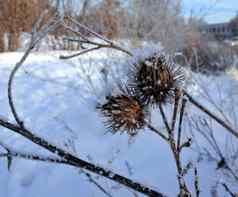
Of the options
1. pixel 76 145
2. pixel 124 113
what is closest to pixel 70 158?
pixel 124 113

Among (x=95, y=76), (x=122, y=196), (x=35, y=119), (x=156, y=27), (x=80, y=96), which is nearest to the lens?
(x=122, y=196)

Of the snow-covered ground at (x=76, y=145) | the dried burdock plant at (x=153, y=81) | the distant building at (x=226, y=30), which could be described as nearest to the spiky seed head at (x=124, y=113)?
the dried burdock plant at (x=153, y=81)

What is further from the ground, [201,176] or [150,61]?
[150,61]

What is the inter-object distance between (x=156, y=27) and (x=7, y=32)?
214 centimetres

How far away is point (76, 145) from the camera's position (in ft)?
9.56

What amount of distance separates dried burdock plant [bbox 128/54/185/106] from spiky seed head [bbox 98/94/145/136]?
2 centimetres

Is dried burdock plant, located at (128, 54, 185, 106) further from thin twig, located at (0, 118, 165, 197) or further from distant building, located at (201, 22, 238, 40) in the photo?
distant building, located at (201, 22, 238, 40)

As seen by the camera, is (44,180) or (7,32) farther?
(7,32)

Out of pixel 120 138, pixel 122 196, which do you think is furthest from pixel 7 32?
pixel 122 196

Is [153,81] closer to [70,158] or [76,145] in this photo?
[70,158]

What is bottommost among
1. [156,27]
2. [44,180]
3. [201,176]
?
[44,180]

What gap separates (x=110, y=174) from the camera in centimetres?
82

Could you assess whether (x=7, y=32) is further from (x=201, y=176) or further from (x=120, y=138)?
(x=201, y=176)

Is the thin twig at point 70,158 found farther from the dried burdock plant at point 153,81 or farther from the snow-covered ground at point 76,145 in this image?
the snow-covered ground at point 76,145
